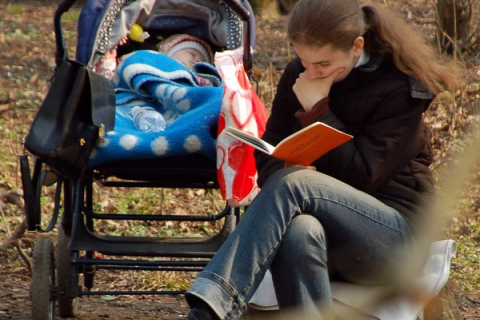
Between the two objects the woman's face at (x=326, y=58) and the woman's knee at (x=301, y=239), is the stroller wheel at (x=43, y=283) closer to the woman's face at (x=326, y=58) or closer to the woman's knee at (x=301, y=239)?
the woman's knee at (x=301, y=239)

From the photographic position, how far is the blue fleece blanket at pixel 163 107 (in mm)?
3699

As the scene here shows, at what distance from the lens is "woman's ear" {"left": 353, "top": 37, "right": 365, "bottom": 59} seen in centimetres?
315

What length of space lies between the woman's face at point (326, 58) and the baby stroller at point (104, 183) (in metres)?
0.73

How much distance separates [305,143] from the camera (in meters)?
2.97

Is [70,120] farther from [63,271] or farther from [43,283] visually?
[63,271]

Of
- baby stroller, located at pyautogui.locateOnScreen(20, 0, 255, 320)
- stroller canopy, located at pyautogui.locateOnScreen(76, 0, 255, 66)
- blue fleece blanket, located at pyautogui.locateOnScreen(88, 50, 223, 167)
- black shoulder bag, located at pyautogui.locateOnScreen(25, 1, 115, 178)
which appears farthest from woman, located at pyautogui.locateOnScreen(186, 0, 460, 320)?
stroller canopy, located at pyautogui.locateOnScreen(76, 0, 255, 66)

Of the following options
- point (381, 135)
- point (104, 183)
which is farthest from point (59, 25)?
point (381, 135)

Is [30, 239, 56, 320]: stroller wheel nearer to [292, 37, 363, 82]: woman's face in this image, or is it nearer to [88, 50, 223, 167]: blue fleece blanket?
[88, 50, 223, 167]: blue fleece blanket

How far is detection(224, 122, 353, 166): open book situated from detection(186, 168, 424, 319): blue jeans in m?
0.06

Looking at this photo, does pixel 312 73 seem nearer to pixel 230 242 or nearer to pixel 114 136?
pixel 230 242

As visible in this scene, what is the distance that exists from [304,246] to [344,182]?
1.17 feet

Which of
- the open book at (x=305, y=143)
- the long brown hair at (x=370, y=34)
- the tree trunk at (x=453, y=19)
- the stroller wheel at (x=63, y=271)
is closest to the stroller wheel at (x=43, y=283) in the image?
the stroller wheel at (x=63, y=271)

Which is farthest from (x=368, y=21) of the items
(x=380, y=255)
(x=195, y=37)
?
(x=195, y=37)

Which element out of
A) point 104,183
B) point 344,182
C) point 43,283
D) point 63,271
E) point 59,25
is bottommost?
point 63,271
